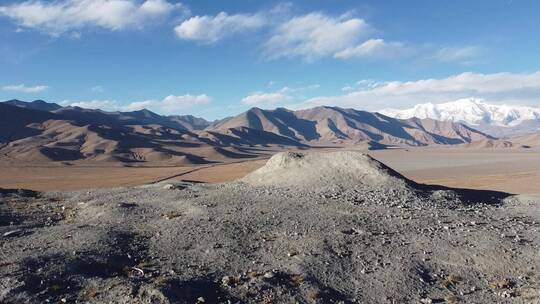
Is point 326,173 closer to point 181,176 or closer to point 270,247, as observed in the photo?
point 270,247

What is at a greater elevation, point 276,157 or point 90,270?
point 276,157

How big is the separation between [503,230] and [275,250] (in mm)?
9442

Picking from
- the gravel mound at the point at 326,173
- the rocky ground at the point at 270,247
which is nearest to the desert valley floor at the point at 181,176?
the gravel mound at the point at 326,173

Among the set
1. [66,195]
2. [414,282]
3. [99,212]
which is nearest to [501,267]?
[414,282]

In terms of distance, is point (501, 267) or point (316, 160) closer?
point (501, 267)

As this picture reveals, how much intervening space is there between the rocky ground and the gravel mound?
91cm

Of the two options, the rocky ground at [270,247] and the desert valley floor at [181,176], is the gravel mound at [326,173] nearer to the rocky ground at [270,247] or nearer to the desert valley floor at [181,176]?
the rocky ground at [270,247]

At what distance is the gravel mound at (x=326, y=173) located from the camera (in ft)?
92.5

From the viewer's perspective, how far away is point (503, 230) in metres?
19.9

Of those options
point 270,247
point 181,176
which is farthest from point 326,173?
point 181,176

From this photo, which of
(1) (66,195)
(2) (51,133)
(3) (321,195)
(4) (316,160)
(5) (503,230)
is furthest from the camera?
(2) (51,133)

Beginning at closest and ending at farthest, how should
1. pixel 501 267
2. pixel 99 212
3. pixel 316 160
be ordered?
→ pixel 501 267
pixel 99 212
pixel 316 160

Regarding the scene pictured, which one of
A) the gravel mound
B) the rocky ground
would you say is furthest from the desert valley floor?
the rocky ground

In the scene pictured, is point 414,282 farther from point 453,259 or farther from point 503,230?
point 503,230
